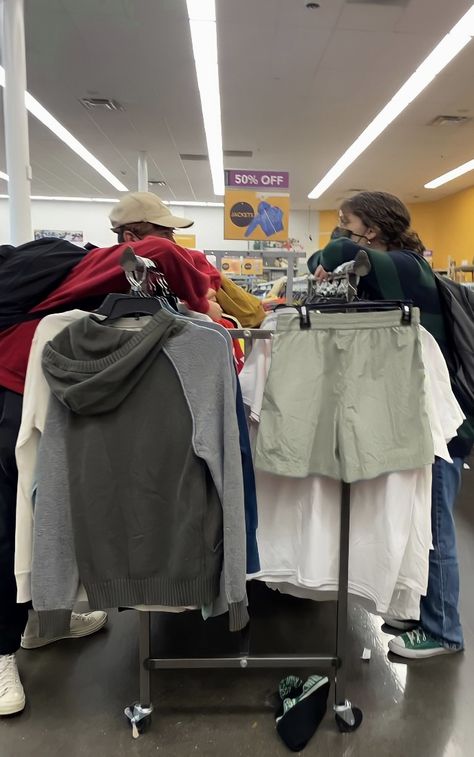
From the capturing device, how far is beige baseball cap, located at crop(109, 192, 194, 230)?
6.53 ft

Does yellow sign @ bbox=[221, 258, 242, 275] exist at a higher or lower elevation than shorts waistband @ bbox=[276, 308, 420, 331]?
higher

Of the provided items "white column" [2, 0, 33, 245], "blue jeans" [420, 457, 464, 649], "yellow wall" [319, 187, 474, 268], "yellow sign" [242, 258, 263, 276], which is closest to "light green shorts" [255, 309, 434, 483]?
"blue jeans" [420, 457, 464, 649]

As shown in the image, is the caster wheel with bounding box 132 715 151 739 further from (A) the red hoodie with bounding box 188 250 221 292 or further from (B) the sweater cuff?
(A) the red hoodie with bounding box 188 250 221 292

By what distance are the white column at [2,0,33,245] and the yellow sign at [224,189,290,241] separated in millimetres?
1621

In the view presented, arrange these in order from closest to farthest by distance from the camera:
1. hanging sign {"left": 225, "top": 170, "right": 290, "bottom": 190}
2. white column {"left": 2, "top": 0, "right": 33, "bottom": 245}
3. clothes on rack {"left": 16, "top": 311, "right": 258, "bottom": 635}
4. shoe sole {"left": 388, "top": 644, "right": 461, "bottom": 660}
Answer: clothes on rack {"left": 16, "top": 311, "right": 258, "bottom": 635}, shoe sole {"left": 388, "top": 644, "right": 461, "bottom": 660}, white column {"left": 2, "top": 0, "right": 33, "bottom": 245}, hanging sign {"left": 225, "top": 170, "right": 290, "bottom": 190}

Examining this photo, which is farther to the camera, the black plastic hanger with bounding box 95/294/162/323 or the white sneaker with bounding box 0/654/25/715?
the white sneaker with bounding box 0/654/25/715

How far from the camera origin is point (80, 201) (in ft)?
49.6

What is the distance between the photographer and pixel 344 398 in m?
1.39

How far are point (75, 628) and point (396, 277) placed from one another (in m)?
1.80

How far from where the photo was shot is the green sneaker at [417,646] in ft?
6.21

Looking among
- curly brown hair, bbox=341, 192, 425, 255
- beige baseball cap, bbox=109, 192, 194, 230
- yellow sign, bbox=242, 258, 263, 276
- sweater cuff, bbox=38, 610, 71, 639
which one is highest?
yellow sign, bbox=242, 258, 263, 276

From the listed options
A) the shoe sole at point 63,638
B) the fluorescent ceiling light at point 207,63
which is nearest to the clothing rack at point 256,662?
the shoe sole at point 63,638

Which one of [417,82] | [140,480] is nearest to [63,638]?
[140,480]

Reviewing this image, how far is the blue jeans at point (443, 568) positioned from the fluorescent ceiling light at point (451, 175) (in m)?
9.92
